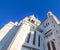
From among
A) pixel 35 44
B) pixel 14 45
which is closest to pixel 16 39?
pixel 14 45

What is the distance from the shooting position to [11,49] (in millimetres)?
11500

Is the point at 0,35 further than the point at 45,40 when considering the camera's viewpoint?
Yes

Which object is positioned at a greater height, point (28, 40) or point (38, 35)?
point (38, 35)

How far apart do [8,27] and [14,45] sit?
10542mm

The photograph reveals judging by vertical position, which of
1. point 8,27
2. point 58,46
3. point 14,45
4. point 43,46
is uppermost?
point 8,27

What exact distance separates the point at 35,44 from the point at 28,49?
198cm

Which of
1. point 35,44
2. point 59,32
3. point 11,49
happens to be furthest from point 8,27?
point 59,32

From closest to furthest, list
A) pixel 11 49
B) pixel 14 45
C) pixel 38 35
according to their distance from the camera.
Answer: pixel 11 49, pixel 14 45, pixel 38 35

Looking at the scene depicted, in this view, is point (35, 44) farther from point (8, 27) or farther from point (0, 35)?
point (8, 27)

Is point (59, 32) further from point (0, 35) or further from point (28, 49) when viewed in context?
point (0, 35)

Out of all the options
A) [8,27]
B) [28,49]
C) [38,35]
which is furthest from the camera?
[8,27]

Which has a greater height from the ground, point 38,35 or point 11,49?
point 38,35

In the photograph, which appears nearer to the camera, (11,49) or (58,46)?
(11,49)

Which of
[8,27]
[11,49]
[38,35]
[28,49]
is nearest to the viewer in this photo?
[11,49]
